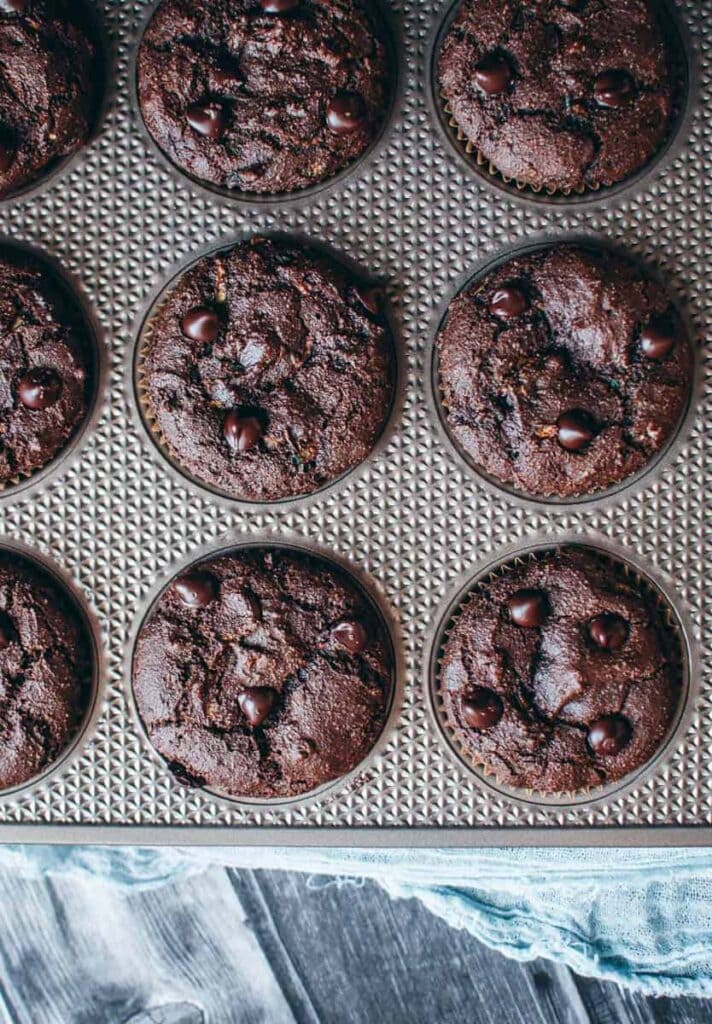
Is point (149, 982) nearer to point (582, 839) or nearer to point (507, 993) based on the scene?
point (507, 993)

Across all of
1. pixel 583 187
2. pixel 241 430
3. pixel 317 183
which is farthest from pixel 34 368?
pixel 583 187

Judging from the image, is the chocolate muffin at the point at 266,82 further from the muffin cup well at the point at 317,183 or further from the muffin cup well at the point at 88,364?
the muffin cup well at the point at 88,364

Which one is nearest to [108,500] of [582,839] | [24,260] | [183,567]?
[183,567]

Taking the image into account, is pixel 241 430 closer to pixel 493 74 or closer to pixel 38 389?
pixel 38 389

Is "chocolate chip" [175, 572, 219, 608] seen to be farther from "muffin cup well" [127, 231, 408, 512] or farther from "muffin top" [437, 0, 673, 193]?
"muffin top" [437, 0, 673, 193]

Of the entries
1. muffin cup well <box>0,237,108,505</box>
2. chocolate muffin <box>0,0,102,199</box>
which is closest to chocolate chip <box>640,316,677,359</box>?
muffin cup well <box>0,237,108,505</box>

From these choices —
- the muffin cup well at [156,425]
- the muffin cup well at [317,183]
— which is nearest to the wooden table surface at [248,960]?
the muffin cup well at [156,425]
